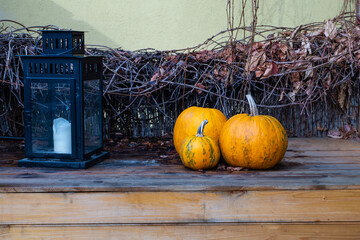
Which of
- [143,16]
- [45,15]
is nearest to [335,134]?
[143,16]

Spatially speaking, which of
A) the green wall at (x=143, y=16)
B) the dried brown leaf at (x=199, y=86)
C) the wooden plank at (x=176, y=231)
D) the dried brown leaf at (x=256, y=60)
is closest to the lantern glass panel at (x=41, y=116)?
the wooden plank at (x=176, y=231)

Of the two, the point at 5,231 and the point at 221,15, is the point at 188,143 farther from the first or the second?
the point at 221,15

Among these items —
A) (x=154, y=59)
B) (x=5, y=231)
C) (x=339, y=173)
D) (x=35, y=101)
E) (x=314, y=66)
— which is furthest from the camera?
(x=154, y=59)

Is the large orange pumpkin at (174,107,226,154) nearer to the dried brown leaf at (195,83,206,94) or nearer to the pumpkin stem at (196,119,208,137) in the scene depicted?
the pumpkin stem at (196,119,208,137)

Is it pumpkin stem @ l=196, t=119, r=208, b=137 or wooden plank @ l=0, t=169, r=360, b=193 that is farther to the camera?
pumpkin stem @ l=196, t=119, r=208, b=137

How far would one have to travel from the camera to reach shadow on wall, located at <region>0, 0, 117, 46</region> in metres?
4.01

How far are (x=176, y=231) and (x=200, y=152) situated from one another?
0.36m

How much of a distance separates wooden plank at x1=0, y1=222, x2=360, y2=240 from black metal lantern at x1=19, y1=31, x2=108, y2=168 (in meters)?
0.35

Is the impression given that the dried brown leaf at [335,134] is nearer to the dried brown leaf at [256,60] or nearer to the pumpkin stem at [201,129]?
the dried brown leaf at [256,60]

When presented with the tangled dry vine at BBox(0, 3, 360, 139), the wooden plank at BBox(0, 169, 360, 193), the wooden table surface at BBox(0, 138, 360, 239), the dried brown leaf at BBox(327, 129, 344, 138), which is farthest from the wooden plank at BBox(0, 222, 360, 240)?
the dried brown leaf at BBox(327, 129, 344, 138)

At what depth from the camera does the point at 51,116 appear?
1.85 meters

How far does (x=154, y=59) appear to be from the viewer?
261 cm

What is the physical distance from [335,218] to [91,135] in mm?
1122

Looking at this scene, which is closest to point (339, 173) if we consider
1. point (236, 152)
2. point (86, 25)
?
point (236, 152)
